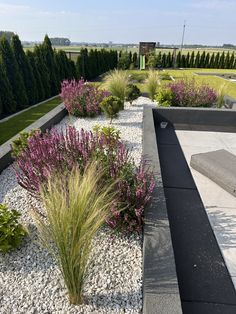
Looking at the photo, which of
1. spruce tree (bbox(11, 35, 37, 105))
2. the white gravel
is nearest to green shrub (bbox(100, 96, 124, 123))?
the white gravel

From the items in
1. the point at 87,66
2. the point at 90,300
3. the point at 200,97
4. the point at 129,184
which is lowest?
the point at 87,66

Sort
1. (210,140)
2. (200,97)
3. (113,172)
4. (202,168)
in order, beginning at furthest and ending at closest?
(200,97), (210,140), (202,168), (113,172)

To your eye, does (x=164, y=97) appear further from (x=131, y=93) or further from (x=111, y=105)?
(x=111, y=105)

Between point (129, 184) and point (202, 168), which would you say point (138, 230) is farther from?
point (202, 168)

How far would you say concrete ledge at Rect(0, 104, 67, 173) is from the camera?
158 inches

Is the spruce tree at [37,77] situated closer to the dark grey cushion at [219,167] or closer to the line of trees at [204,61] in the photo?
the dark grey cushion at [219,167]

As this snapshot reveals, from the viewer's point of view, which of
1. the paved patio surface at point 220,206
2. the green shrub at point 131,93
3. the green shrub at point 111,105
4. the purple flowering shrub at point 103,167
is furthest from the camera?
the green shrub at point 131,93

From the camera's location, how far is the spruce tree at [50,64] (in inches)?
514

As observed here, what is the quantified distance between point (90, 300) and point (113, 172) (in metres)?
1.25

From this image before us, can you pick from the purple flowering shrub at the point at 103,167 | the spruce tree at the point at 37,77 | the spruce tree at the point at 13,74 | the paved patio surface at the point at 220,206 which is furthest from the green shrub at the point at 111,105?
the spruce tree at the point at 37,77

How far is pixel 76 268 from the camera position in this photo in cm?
179

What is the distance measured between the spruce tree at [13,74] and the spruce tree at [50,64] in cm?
289

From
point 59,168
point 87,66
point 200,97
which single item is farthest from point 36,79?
point 59,168

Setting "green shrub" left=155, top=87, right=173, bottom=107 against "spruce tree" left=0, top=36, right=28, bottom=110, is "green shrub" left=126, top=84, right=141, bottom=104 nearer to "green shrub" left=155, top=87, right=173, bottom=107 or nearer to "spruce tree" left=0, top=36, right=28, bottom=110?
"green shrub" left=155, top=87, right=173, bottom=107
